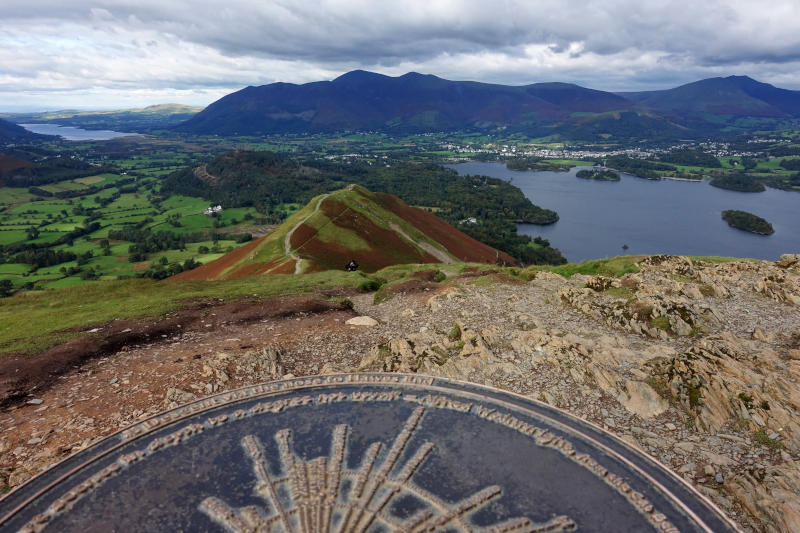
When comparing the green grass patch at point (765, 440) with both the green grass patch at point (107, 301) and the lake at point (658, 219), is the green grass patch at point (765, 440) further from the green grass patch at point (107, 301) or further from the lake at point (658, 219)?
the lake at point (658, 219)

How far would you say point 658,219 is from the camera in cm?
12825

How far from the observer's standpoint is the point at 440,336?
17.6 meters

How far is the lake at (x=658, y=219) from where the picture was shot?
10238cm

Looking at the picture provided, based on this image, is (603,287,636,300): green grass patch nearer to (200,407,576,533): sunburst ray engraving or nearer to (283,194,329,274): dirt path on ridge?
(200,407,576,533): sunburst ray engraving

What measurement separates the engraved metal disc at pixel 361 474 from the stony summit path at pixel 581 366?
3243mm

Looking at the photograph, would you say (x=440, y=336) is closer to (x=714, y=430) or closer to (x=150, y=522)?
(x=714, y=430)

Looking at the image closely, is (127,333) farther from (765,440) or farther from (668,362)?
(765,440)

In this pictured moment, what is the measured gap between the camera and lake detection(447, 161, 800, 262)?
336ft

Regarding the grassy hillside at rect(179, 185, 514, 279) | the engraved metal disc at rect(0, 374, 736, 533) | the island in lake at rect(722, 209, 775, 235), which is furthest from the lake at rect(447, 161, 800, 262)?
the engraved metal disc at rect(0, 374, 736, 533)

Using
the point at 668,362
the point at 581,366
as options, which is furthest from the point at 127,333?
the point at 668,362

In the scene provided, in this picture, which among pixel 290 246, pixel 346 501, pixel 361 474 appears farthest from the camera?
pixel 290 246

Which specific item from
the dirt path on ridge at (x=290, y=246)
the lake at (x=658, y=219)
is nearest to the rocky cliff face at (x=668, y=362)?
the dirt path on ridge at (x=290, y=246)

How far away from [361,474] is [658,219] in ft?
475

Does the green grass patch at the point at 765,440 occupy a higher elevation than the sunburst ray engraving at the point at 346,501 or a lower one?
lower
